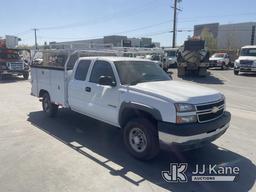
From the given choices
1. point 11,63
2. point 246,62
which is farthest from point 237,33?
point 11,63

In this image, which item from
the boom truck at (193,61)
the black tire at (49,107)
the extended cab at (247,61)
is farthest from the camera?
the extended cab at (247,61)

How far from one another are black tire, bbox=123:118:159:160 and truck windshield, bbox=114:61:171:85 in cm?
87

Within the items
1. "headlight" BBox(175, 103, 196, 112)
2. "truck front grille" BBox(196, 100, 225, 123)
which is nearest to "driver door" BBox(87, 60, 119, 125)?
"headlight" BBox(175, 103, 196, 112)

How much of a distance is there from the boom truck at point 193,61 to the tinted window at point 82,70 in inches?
593

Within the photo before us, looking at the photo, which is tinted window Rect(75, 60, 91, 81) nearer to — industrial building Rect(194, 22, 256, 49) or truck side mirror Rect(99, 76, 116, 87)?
truck side mirror Rect(99, 76, 116, 87)

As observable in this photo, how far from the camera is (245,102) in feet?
35.1

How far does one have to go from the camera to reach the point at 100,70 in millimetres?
5879

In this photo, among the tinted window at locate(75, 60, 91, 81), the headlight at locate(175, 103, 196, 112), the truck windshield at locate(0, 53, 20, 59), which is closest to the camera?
the headlight at locate(175, 103, 196, 112)

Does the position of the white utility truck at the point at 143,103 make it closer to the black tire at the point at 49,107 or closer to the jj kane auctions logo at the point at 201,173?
the jj kane auctions logo at the point at 201,173

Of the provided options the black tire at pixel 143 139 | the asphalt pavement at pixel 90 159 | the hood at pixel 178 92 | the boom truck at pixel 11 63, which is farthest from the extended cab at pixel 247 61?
the black tire at pixel 143 139

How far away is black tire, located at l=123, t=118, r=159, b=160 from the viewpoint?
180 inches

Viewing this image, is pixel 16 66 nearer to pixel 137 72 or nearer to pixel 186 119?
pixel 137 72

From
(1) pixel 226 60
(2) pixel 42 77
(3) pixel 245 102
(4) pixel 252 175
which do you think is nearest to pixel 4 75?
(2) pixel 42 77

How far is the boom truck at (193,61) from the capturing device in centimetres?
2025
